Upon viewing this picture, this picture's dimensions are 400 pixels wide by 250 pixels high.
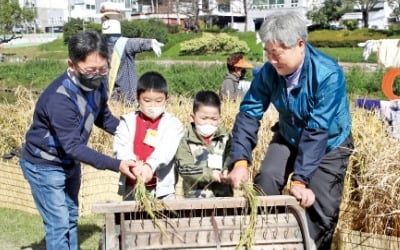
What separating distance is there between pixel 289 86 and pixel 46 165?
145 centimetres

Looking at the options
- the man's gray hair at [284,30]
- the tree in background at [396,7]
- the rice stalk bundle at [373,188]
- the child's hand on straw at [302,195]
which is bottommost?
the rice stalk bundle at [373,188]

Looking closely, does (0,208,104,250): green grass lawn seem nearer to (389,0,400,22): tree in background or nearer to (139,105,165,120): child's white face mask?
(139,105,165,120): child's white face mask

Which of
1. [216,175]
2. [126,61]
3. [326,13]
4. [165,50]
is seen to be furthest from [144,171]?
[326,13]

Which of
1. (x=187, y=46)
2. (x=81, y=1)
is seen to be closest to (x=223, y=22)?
Result: (x=81, y=1)

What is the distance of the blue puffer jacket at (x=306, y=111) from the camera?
2953 millimetres

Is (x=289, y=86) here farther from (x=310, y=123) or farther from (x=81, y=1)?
(x=81, y=1)

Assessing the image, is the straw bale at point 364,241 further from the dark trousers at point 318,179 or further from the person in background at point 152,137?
the person in background at point 152,137

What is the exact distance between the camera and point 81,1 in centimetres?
6744

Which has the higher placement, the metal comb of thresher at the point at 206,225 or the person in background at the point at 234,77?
the person in background at the point at 234,77

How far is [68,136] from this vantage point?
3336 millimetres

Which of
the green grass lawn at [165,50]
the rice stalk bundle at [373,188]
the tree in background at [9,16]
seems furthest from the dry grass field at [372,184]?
the tree in background at [9,16]

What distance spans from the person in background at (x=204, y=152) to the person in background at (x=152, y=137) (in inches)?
3.1

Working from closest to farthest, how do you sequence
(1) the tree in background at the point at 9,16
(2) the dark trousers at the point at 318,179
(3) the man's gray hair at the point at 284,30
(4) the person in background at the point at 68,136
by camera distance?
(3) the man's gray hair at the point at 284,30
(2) the dark trousers at the point at 318,179
(4) the person in background at the point at 68,136
(1) the tree in background at the point at 9,16

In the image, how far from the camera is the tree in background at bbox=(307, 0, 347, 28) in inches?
1946
